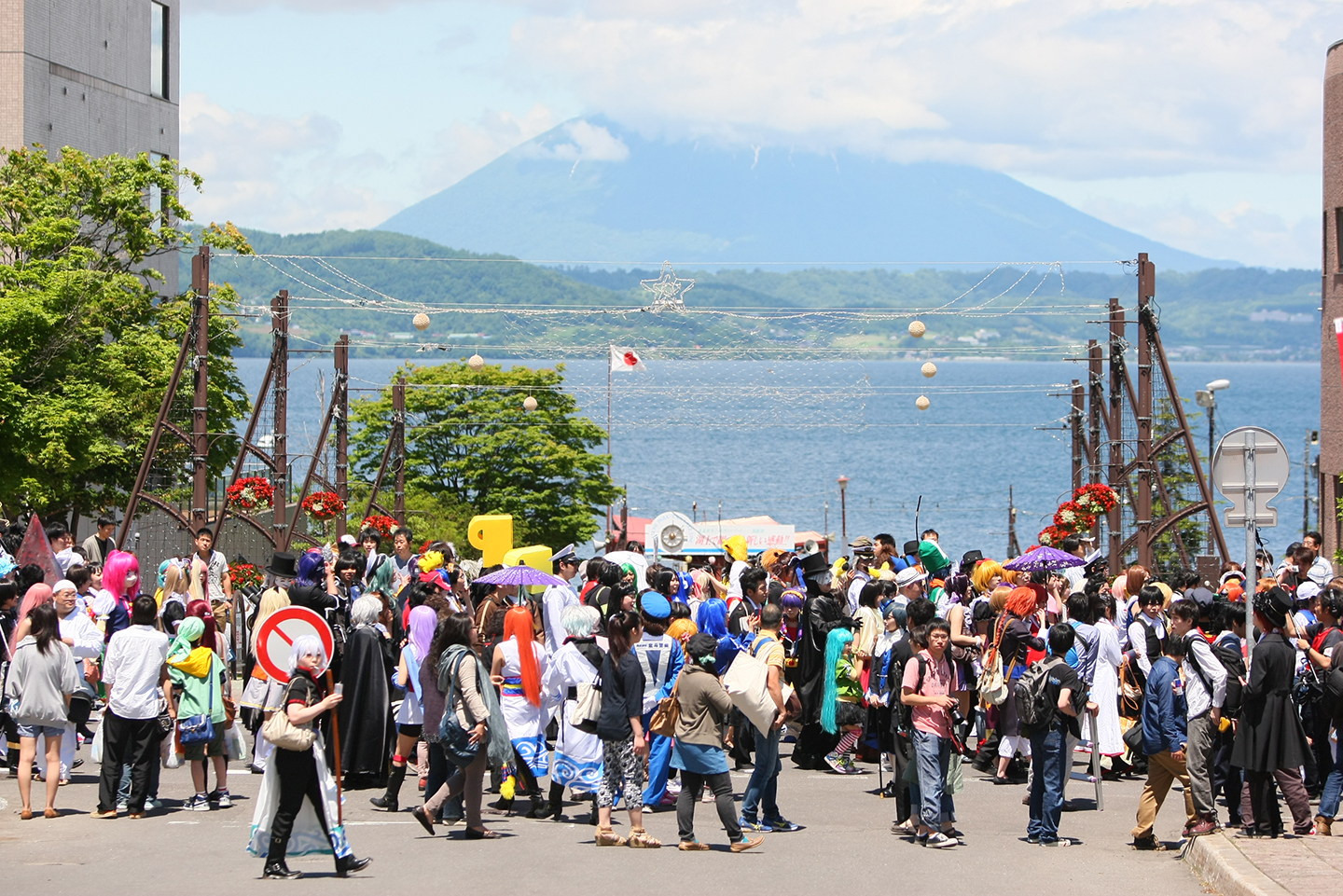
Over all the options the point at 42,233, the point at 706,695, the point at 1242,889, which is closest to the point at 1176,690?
the point at 1242,889

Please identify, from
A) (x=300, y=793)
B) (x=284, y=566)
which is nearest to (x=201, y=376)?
(x=284, y=566)

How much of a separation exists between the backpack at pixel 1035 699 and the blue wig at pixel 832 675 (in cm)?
243

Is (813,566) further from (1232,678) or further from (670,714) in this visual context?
(1232,678)

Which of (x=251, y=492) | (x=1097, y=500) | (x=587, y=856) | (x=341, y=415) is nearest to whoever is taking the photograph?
(x=587, y=856)

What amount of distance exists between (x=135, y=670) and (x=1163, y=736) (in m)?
7.34

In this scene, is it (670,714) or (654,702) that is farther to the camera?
(654,702)

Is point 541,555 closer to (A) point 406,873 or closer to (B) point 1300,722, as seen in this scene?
(A) point 406,873

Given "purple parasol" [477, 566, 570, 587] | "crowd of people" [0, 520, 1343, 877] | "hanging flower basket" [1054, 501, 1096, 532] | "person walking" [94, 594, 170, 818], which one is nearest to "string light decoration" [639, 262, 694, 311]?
"hanging flower basket" [1054, 501, 1096, 532]

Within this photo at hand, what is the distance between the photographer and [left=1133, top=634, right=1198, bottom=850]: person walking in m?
10.9

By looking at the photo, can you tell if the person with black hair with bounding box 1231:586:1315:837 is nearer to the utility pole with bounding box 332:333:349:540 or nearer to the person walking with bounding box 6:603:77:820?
the person walking with bounding box 6:603:77:820

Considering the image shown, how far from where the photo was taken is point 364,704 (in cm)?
1257

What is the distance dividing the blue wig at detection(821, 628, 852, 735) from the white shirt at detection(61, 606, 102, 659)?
6.12 metres

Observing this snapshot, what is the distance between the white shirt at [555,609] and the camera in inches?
526

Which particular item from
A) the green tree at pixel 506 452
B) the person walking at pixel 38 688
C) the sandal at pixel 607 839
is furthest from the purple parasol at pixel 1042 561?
the green tree at pixel 506 452
